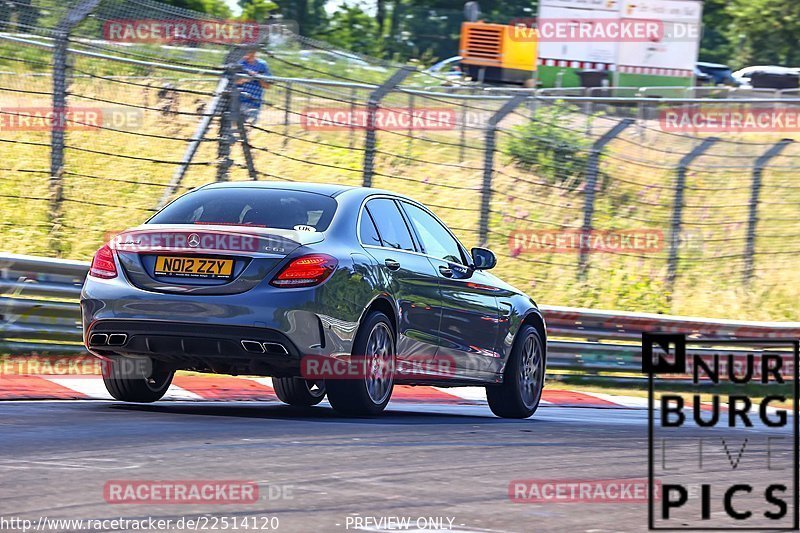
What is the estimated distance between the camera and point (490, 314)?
10.6 meters

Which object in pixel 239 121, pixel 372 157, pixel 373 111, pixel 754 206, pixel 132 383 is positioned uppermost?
pixel 373 111

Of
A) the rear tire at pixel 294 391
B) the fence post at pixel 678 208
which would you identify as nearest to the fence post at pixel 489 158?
the fence post at pixel 678 208

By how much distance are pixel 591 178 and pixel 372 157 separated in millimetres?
3422

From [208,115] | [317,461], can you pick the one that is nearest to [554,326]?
[208,115]

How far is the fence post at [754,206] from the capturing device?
18734 millimetres

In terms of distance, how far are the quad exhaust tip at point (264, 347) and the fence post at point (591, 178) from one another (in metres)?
9.51

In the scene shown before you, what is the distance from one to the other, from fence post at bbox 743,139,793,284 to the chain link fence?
0.03 meters

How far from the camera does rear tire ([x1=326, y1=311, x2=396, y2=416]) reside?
887 cm

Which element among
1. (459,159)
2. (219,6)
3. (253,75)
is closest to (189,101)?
(253,75)

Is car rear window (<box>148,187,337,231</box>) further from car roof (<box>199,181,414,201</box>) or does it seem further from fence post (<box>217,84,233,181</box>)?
fence post (<box>217,84,233,181</box>)

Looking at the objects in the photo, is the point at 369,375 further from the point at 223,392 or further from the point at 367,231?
the point at 223,392

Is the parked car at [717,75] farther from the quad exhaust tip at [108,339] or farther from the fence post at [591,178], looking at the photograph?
the quad exhaust tip at [108,339]

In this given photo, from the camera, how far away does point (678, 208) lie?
61.5 feet

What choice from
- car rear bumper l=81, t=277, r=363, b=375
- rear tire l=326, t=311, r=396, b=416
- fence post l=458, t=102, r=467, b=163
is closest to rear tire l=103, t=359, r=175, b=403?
car rear bumper l=81, t=277, r=363, b=375
